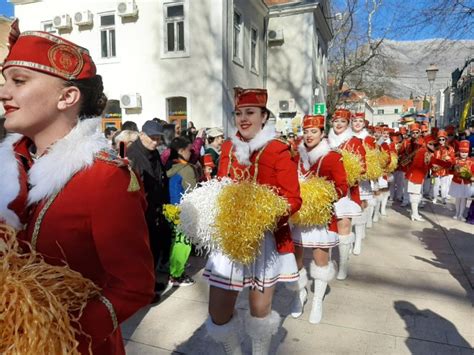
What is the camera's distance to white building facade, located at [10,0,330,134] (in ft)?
44.0

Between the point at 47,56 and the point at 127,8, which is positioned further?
the point at 127,8

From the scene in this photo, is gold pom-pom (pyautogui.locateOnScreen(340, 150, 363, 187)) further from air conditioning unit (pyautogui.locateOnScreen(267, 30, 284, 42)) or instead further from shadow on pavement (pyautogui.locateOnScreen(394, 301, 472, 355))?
air conditioning unit (pyautogui.locateOnScreen(267, 30, 284, 42))

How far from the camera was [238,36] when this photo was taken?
1524 centimetres

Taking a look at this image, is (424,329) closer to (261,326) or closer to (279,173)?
(261,326)

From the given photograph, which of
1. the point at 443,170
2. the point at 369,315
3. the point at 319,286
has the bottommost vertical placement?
the point at 369,315

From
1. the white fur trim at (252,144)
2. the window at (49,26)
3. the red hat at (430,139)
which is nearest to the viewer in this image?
the white fur trim at (252,144)

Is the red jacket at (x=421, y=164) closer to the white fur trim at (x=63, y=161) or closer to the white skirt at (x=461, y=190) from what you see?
the white skirt at (x=461, y=190)

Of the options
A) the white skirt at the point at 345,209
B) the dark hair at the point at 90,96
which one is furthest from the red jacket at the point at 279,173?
the white skirt at the point at 345,209

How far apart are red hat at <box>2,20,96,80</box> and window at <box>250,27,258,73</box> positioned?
16158 mm

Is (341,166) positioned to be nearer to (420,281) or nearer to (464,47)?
(420,281)

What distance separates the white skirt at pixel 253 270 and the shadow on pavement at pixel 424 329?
162 centimetres

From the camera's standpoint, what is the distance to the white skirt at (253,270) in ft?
8.44

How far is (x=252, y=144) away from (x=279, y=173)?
0.31 m

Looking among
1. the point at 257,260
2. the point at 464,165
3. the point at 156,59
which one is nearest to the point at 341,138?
the point at 257,260
